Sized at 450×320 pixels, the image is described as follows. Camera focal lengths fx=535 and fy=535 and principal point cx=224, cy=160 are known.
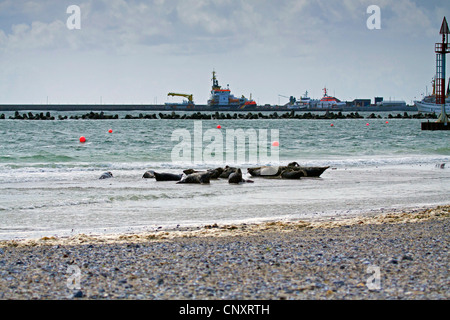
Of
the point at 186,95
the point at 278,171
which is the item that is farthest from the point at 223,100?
the point at 278,171

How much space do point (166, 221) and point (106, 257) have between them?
314 cm

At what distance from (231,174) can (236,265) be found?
887cm

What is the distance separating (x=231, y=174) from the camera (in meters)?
14.8

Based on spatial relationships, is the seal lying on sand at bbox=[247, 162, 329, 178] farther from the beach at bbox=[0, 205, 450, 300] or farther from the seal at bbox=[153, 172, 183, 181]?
the beach at bbox=[0, 205, 450, 300]

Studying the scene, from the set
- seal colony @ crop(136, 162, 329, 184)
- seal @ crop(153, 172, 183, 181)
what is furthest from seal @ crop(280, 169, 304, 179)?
seal @ crop(153, 172, 183, 181)

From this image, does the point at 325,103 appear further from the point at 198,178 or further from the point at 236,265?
the point at 236,265

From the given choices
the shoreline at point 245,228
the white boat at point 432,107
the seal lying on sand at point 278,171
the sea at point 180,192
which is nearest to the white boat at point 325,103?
the white boat at point 432,107

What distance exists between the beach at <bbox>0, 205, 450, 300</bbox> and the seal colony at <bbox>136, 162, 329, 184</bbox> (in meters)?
6.29

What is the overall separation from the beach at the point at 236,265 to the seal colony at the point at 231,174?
6.29 m

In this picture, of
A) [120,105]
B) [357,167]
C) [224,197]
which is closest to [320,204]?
[224,197]

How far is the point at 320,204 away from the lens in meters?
11.4

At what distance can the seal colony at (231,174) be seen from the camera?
48.5ft

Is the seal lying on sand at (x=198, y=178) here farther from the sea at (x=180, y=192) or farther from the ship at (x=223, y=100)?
the ship at (x=223, y=100)
